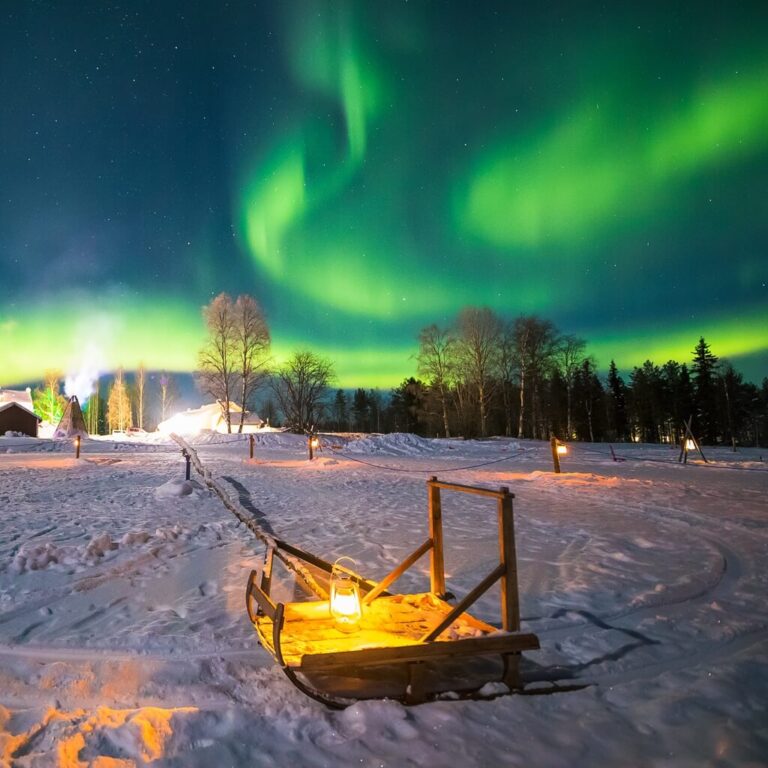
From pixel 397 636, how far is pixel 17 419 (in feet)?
193

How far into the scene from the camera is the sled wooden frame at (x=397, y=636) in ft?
10.8

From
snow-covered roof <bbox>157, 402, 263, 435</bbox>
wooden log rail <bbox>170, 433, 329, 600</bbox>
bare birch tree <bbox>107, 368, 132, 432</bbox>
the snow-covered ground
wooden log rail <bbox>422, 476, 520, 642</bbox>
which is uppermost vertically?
bare birch tree <bbox>107, 368, 132, 432</bbox>

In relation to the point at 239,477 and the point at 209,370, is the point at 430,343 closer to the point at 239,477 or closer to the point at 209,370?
the point at 209,370

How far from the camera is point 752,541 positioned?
7770mm

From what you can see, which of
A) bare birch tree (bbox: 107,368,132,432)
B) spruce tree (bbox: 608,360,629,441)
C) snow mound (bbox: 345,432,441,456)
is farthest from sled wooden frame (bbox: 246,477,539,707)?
bare birch tree (bbox: 107,368,132,432)

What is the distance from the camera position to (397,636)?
3.99 metres

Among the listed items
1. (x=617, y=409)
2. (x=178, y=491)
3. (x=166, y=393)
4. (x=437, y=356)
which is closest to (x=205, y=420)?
(x=437, y=356)

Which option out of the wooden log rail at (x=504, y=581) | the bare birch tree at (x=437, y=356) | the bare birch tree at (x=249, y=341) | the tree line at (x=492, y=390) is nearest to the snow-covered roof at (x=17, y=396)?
the tree line at (x=492, y=390)

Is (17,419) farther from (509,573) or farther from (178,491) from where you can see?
(509,573)

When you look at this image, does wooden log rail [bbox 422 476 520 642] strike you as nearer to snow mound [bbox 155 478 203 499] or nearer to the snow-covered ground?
the snow-covered ground

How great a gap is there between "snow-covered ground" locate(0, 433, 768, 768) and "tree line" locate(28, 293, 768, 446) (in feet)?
104

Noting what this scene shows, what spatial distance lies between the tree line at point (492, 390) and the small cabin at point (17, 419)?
766 inches

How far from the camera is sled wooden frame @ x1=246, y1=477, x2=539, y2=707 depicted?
330 cm

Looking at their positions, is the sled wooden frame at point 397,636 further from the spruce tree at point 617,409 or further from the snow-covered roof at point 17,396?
the snow-covered roof at point 17,396
